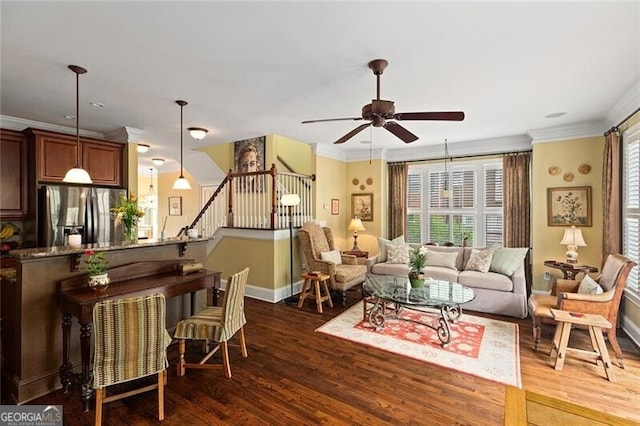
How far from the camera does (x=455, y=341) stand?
3539 mm

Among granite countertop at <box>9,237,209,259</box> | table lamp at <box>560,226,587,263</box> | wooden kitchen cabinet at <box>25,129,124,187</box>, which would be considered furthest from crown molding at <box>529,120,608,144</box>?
wooden kitchen cabinet at <box>25,129,124,187</box>

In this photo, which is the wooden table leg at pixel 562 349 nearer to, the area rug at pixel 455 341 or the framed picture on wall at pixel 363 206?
the area rug at pixel 455 341

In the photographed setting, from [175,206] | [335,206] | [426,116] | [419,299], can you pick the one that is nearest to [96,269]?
[426,116]

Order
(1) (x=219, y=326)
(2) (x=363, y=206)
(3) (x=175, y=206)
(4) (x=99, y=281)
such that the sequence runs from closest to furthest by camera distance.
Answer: (4) (x=99, y=281) → (1) (x=219, y=326) → (2) (x=363, y=206) → (3) (x=175, y=206)

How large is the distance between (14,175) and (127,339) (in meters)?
3.68

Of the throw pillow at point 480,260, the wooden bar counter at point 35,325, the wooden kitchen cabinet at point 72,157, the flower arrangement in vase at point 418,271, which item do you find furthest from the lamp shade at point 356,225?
the wooden bar counter at point 35,325

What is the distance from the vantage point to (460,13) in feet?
6.64

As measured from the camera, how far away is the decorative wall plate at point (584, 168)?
4665 millimetres

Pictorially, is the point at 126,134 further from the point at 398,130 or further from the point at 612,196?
the point at 612,196

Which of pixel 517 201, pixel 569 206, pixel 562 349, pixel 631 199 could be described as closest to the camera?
pixel 562 349

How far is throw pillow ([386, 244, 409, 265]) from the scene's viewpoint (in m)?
5.52

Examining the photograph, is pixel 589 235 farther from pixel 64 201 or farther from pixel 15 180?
pixel 15 180

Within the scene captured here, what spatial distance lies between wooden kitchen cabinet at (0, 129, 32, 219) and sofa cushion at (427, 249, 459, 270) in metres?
6.17

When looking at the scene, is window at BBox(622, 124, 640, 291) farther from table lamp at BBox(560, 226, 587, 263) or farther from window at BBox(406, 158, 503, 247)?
window at BBox(406, 158, 503, 247)
